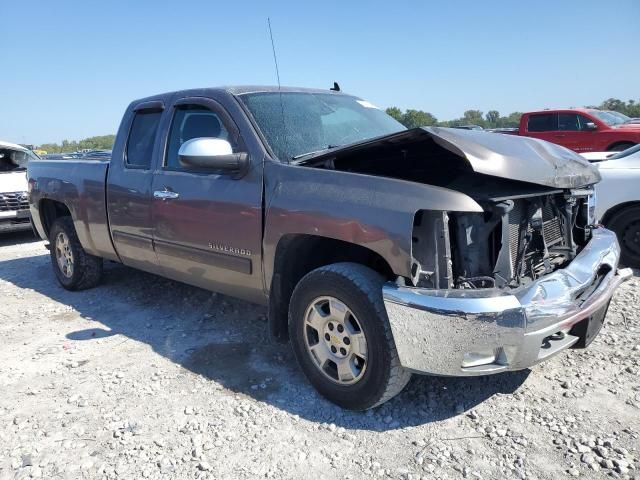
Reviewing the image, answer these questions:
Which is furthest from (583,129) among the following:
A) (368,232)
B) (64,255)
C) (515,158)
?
(368,232)

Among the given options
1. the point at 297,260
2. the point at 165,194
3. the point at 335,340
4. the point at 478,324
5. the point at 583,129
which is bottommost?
the point at 335,340

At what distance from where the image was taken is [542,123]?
14.1 metres

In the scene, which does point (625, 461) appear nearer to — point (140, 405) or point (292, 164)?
point (292, 164)

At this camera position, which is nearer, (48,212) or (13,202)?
(48,212)

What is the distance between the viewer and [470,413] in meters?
2.90

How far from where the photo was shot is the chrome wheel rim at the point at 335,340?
2838 mm

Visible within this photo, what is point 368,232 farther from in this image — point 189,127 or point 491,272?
point 189,127

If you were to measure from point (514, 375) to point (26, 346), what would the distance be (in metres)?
3.64

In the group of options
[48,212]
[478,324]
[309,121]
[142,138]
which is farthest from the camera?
[48,212]

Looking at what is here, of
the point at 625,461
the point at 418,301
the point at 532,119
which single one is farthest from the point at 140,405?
the point at 532,119

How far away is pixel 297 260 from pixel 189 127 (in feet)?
4.81

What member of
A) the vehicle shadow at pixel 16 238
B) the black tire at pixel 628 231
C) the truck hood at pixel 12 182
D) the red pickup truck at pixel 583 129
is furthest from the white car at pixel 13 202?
the red pickup truck at pixel 583 129

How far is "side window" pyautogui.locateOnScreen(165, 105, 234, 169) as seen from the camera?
374 centimetres

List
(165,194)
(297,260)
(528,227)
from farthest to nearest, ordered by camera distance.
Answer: (165,194), (297,260), (528,227)
